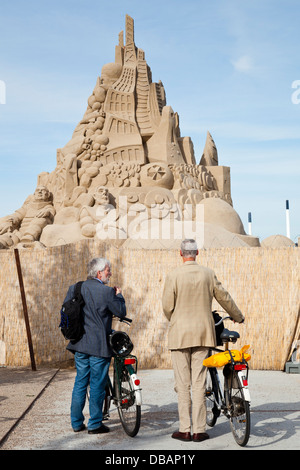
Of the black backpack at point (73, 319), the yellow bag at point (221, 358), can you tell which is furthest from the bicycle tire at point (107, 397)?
the yellow bag at point (221, 358)

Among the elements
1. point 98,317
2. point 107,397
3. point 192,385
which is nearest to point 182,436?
point 192,385

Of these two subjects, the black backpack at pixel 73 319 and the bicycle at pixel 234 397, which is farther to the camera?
the black backpack at pixel 73 319

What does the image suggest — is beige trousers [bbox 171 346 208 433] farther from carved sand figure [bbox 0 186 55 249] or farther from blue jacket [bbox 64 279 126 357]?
carved sand figure [bbox 0 186 55 249]

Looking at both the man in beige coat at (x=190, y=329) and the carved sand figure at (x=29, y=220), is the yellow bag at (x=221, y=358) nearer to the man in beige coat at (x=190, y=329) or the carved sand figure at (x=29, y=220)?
the man in beige coat at (x=190, y=329)

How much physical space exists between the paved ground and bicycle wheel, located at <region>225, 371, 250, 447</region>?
73 mm

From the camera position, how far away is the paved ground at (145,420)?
402cm

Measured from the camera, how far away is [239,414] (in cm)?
399

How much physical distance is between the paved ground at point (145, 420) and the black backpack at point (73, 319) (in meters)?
0.73

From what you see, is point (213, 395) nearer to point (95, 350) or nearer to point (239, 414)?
point (239, 414)

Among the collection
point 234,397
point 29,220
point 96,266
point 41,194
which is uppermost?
point 41,194

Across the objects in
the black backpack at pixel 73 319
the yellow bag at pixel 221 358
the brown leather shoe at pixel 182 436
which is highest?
the black backpack at pixel 73 319

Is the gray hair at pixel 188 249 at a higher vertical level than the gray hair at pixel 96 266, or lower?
higher

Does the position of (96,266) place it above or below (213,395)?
above

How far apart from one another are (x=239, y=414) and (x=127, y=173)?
49.8 feet
